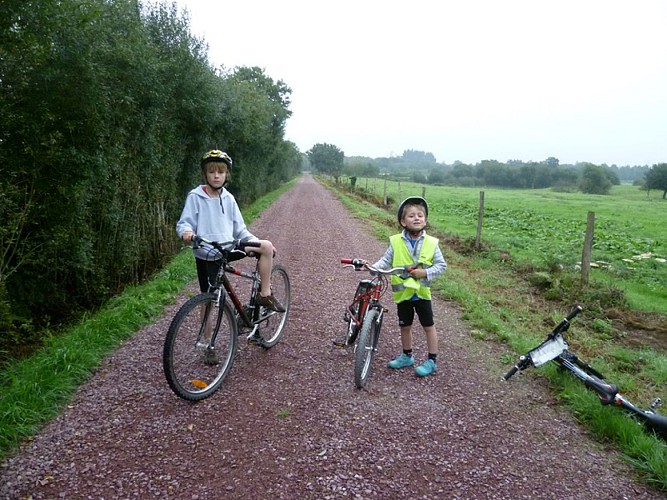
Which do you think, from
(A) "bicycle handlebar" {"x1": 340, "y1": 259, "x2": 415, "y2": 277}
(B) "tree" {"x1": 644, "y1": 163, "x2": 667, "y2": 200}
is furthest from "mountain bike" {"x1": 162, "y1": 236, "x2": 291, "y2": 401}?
(B) "tree" {"x1": 644, "y1": 163, "x2": 667, "y2": 200}

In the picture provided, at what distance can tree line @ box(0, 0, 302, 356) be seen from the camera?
4.23 m

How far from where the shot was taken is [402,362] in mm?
4352

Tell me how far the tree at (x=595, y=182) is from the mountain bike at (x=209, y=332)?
8430 centimetres

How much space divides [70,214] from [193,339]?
2.95 meters

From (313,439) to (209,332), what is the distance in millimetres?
1366

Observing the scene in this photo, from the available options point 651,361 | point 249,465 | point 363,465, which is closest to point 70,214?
point 249,465

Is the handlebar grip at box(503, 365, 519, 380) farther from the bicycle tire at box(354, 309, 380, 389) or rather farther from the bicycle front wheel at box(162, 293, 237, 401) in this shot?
the bicycle front wheel at box(162, 293, 237, 401)

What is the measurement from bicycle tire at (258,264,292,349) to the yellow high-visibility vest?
143 cm

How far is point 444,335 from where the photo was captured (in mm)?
5430

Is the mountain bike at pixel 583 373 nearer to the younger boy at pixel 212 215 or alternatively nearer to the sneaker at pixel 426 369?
the sneaker at pixel 426 369

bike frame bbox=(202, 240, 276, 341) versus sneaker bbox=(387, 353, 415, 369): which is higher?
bike frame bbox=(202, 240, 276, 341)

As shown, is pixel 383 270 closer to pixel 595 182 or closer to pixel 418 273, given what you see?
A: pixel 418 273

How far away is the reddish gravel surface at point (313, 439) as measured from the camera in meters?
2.64

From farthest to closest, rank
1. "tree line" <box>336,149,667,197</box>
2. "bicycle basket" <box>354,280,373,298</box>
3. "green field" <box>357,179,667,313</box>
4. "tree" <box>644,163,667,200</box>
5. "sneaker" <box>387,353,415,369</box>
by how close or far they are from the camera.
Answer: "tree line" <box>336,149,667,197</box> < "tree" <box>644,163,667,200</box> < "green field" <box>357,179,667,313</box> < "sneaker" <box>387,353,415,369</box> < "bicycle basket" <box>354,280,373,298</box>
